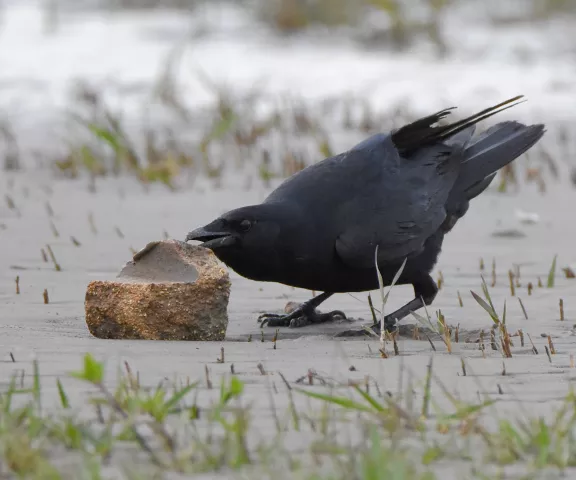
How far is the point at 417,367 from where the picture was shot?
3500 mm

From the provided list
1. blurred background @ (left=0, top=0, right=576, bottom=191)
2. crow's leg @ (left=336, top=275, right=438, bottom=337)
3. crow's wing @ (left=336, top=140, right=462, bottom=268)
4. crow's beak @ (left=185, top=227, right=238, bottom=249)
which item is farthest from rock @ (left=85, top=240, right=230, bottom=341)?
blurred background @ (left=0, top=0, right=576, bottom=191)

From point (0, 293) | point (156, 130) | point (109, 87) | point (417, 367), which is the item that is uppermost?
point (109, 87)

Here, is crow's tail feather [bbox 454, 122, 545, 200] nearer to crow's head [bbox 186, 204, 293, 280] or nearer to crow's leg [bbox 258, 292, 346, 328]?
crow's leg [bbox 258, 292, 346, 328]

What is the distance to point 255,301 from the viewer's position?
16.4 ft

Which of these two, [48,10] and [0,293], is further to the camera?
[48,10]

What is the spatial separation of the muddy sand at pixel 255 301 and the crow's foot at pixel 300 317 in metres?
0.06

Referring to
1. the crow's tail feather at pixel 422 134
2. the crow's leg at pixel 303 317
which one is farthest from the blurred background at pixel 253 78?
the crow's leg at pixel 303 317

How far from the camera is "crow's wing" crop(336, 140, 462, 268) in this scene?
14.1ft

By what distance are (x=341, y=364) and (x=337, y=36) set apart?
11407mm

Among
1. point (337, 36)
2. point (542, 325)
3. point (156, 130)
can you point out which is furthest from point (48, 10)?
point (542, 325)

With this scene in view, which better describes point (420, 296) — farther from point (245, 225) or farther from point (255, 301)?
point (245, 225)

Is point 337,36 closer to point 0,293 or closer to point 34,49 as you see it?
point 34,49

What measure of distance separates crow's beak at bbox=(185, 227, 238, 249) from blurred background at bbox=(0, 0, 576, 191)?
3.41 metres

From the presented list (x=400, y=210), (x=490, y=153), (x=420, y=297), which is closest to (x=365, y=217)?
(x=400, y=210)
